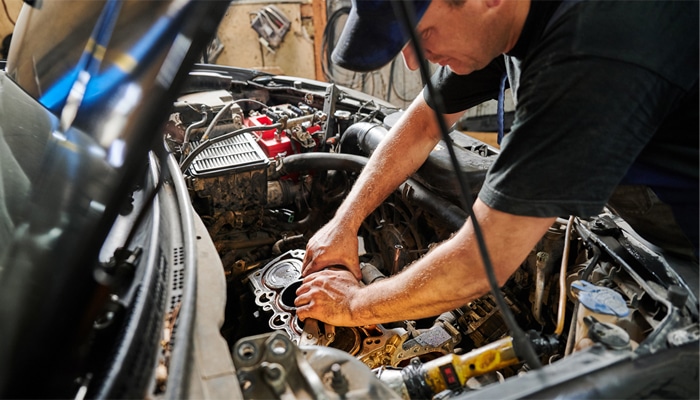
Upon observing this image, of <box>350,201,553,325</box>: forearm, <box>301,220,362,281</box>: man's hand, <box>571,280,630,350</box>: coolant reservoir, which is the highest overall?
<box>301,220,362,281</box>: man's hand

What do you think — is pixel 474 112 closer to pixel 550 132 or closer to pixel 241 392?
pixel 550 132

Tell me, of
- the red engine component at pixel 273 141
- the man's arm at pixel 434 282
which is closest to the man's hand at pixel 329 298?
the man's arm at pixel 434 282

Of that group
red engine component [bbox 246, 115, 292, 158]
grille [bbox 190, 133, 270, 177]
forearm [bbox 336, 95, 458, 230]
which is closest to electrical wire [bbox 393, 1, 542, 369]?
forearm [bbox 336, 95, 458, 230]

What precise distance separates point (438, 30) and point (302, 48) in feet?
15.6

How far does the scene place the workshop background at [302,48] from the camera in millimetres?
5258

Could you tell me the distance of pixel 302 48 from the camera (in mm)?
5520

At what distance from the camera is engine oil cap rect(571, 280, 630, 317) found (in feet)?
3.24

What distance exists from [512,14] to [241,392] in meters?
0.95

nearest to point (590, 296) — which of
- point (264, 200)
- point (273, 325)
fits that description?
point (273, 325)

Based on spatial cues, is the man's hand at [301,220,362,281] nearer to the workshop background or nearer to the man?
the man

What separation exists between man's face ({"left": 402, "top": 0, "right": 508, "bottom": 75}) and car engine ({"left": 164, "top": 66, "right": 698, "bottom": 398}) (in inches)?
23.0

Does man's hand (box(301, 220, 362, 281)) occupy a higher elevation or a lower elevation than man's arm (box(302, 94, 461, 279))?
lower

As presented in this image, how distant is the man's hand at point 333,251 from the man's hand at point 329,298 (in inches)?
3.5

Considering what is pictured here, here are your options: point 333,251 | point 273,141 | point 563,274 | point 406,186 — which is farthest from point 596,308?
point 273,141
